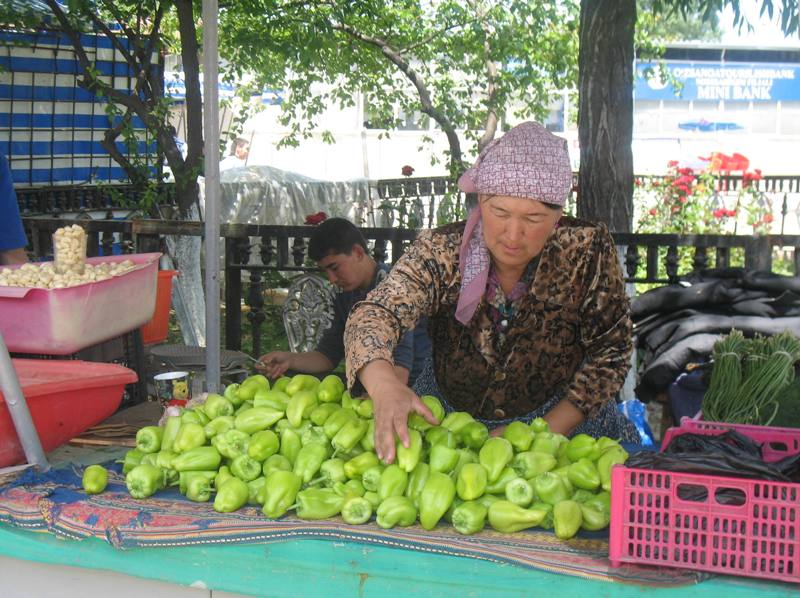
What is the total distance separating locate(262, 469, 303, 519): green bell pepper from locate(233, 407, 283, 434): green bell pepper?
20 centimetres

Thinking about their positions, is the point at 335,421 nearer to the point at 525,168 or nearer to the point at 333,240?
the point at 525,168

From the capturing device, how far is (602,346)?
2469 millimetres

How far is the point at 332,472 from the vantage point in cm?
188

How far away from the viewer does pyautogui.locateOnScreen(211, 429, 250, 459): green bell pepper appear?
6.53 feet

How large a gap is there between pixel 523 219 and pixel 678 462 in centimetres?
76

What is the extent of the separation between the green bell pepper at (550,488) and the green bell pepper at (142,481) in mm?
819

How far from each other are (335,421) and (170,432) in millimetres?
399

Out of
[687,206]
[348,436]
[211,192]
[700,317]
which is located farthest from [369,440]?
[687,206]

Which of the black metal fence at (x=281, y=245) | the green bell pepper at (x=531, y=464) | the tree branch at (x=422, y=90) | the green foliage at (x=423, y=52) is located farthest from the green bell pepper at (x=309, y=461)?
the tree branch at (x=422, y=90)

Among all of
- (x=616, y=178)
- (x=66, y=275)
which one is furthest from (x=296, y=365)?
(x=616, y=178)

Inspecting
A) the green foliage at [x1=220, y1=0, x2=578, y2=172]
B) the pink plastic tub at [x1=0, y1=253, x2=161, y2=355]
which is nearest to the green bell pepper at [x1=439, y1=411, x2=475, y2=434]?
the pink plastic tub at [x1=0, y1=253, x2=161, y2=355]

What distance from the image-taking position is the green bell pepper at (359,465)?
1.88m

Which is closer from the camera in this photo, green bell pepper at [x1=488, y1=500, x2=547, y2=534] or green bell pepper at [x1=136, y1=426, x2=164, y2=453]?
green bell pepper at [x1=488, y1=500, x2=547, y2=534]

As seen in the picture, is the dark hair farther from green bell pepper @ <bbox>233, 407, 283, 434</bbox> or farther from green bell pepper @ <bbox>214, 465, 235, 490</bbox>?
green bell pepper @ <bbox>214, 465, 235, 490</bbox>
